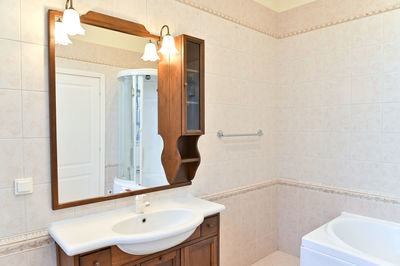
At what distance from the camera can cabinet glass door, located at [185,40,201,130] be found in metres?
2.00

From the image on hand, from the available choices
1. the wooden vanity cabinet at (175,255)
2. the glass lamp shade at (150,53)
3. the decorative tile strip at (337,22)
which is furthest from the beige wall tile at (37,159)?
the decorative tile strip at (337,22)

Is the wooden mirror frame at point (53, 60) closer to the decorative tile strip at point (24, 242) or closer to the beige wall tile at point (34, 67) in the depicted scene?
the beige wall tile at point (34, 67)

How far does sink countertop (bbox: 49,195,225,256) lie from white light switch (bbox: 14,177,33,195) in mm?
240

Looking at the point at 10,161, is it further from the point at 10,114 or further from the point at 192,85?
the point at 192,85

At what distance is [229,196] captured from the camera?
257 cm

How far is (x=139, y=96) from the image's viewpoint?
1923mm

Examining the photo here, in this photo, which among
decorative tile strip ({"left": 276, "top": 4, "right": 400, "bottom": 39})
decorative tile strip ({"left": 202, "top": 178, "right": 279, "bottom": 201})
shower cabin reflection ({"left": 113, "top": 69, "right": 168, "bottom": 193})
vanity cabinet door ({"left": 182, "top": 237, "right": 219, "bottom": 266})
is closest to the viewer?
vanity cabinet door ({"left": 182, "top": 237, "right": 219, "bottom": 266})

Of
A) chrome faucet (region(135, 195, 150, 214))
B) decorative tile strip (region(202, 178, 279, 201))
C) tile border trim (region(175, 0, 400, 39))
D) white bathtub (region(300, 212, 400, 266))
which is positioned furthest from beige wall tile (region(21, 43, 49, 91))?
white bathtub (region(300, 212, 400, 266))

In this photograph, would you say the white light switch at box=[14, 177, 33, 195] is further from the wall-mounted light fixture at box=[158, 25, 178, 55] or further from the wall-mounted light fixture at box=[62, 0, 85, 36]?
the wall-mounted light fixture at box=[158, 25, 178, 55]

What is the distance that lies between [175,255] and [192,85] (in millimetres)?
1169

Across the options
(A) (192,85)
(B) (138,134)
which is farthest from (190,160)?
(A) (192,85)

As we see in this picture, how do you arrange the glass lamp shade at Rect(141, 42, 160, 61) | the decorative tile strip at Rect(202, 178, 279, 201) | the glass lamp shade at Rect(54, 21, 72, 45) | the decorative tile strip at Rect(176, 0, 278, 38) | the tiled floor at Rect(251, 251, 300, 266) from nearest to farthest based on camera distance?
the glass lamp shade at Rect(54, 21, 72, 45)
the glass lamp shade at Rect(141, 42, 160, 61)
the decorative tile strip at Rect(176, 0, 278, 38)
the decorative tile strip at Rect(202, 178, 279, 201)
the tiled floor at Rect(251, 251, 300, 266)

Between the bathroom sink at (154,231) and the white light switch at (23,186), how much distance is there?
50 centimetres

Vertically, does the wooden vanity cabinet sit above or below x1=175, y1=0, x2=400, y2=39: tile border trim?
below
